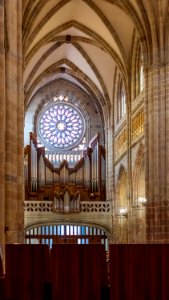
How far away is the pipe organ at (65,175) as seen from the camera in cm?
3447

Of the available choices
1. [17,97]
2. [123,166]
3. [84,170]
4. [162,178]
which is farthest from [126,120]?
[17,97]

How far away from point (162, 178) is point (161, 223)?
1.78 meters

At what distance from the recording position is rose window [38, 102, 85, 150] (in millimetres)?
37781

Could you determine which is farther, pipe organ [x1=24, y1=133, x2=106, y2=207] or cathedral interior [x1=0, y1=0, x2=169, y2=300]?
pipe organ [x1=24, y1=133, x2=106, y2=207]

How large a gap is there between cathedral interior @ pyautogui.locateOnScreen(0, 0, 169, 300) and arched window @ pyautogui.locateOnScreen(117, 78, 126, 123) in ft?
0.21

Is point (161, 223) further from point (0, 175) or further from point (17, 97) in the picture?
point (0, 175)

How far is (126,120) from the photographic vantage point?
3086 centimetres

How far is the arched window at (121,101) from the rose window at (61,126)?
456 centimetres
